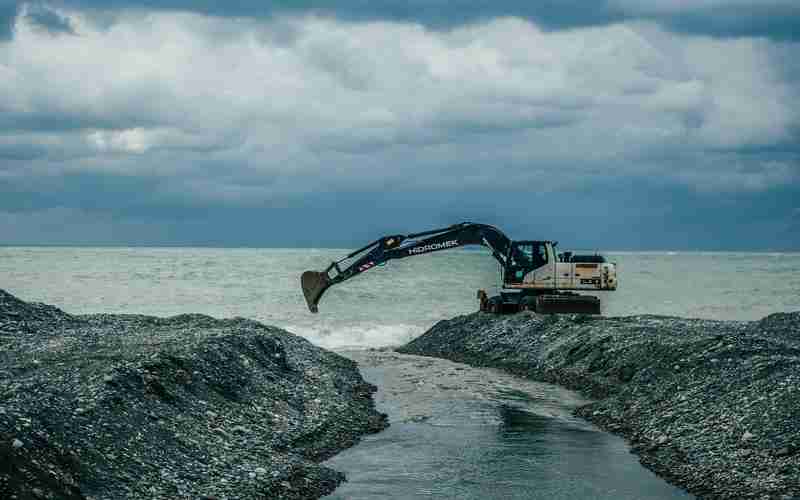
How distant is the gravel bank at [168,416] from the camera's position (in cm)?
1394

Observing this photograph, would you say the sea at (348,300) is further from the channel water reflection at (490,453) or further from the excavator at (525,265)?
the channel water reflection at (490,453)

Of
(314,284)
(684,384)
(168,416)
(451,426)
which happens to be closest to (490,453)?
(451,426)

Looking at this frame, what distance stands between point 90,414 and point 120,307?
57352mm

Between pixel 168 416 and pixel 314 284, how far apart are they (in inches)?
829

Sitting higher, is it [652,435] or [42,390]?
[42,390]

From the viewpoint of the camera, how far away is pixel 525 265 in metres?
40.0

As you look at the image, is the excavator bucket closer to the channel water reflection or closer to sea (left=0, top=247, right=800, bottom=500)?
sea (left=0, top=247, right=800, bottom=500)

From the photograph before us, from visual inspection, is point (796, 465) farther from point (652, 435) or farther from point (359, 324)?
point (359, 324)

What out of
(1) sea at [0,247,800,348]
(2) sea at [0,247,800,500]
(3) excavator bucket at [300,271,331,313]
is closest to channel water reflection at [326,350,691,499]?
(2) sea at [0,247,800,500]

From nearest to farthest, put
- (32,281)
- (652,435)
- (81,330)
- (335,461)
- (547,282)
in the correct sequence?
(335,461)
(652,435)
(81,330)
(547,282)
(32,281)

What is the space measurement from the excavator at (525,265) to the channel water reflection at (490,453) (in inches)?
417

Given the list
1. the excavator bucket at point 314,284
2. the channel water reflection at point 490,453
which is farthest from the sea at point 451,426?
the excavator bucket at point 314,284

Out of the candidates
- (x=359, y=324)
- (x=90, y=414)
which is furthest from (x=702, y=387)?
(x=359, y=324)

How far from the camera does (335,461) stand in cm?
1889
